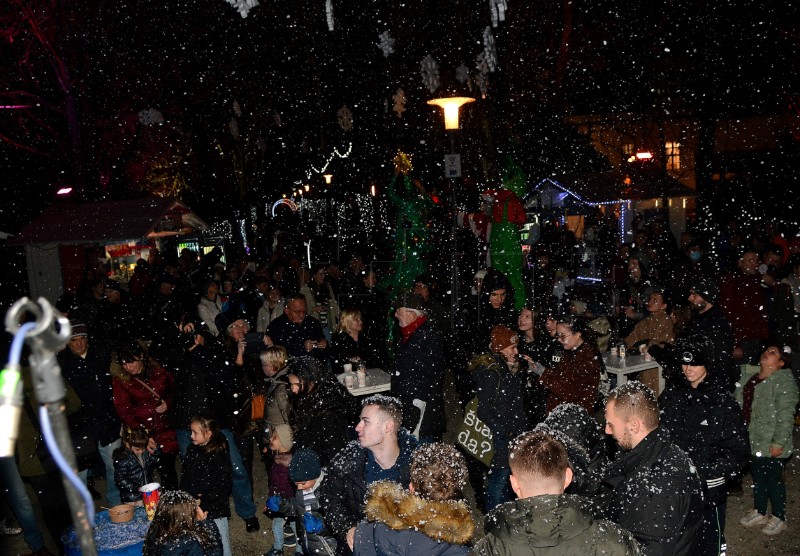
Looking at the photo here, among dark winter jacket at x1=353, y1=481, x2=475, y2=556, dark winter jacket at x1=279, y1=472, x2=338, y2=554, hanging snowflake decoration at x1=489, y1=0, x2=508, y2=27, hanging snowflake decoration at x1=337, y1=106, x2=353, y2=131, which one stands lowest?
dark winter jacket at x1=279, y1=472, x2=338, y2=554

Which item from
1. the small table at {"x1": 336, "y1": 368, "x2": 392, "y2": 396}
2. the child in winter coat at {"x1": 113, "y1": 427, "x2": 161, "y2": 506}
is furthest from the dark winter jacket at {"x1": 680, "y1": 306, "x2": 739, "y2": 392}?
the child in winter coat at {"x1": 113, "y1": 427, "x2": 161, "y2": 506}

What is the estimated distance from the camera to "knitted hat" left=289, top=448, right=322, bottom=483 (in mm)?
4234

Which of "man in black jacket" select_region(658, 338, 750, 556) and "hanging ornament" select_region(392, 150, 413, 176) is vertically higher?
"hanging ornament" select_region(392, 150, 413, 176)

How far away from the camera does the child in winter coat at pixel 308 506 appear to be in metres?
4.10

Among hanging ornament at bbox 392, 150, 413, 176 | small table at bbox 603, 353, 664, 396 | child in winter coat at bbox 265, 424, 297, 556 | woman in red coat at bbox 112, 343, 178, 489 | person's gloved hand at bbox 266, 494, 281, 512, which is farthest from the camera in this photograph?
hanging ornament at bbox 392, 150, 413, 176

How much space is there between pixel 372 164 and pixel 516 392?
56.4 ft

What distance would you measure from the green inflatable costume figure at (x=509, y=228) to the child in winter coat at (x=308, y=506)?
6.76 metres

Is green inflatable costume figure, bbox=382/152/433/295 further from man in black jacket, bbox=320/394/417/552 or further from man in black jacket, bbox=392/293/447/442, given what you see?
man in black jacket, bbox=320/394/417/552

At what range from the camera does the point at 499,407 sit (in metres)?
5.13

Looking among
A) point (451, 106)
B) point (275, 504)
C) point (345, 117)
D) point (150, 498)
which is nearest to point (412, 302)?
point (275, 504)

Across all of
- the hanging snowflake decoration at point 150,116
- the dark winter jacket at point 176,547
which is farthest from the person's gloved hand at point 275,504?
the hanging snowflake decoration at point 150,116

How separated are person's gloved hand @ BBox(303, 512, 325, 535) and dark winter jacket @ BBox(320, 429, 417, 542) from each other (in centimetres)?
20

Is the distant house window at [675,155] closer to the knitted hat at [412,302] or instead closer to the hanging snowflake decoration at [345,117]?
the hanging snowflake decoration at [345,117]

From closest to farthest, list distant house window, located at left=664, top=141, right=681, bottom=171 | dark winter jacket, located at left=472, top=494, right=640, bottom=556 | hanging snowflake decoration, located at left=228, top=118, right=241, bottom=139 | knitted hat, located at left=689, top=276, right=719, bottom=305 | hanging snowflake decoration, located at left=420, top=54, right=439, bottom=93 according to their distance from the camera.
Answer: dark winter jacket, located at left=472, top=494, right=640, bottom=556
knitted hat, located at left=689, top=276, right=719, bottom=305
hanging snowflake decoration, located at left=420, top=54, right=439, bottom=93
hanging snowflake decoration, located at left=228, top=118, right=241, bottom=139
distant house window, located at left=664, top=141, right=681, bottom=171
